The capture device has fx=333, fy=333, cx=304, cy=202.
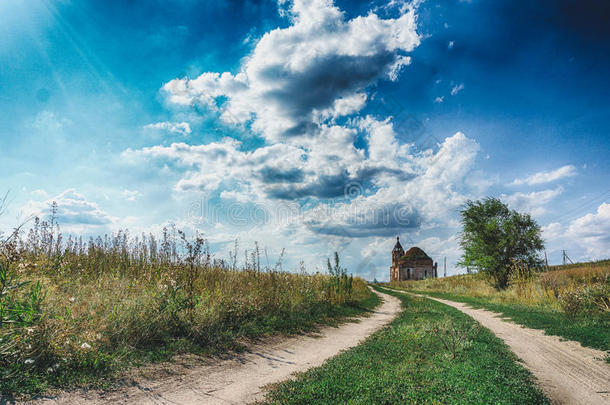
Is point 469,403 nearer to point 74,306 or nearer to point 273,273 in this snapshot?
point 74,306

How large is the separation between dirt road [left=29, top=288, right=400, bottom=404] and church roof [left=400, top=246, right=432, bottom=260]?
56.7 metres

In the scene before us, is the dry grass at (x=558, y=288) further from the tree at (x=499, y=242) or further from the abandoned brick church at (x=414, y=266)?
the abandoned brick church at (x=414, y=266)

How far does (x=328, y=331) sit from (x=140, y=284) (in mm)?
6026

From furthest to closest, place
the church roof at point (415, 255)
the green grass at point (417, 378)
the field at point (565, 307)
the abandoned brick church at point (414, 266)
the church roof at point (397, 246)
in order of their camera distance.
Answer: the church roof at point (397, 246)
the church roof at point (415, 255)
the abandoned brick church at point (414, 266)
the field at point (565, 307)
the green grass at point (417, 378)

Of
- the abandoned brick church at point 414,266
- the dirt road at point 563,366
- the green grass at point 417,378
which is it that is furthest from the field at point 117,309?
the abandoned brick church at point 414,266

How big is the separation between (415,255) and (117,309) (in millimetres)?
61443

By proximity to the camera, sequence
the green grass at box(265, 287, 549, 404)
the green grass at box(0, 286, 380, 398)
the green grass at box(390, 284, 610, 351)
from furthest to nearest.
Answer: the green grass at box(390, 284, 610, 351)
the green grass at box(265, 287, 549, 404)
the green grass at box(0, 286, 380, 398)

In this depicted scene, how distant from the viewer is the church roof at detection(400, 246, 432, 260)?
61.9 metres

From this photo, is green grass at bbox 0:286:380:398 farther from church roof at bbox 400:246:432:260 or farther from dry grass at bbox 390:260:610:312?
church roof at bbox 400:246:432:260

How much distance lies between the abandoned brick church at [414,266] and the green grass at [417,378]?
2196 inches

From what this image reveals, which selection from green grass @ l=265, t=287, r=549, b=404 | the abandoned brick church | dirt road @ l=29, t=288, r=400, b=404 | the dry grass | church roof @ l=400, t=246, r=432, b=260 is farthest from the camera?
church roof @ l=400, t=246, r=432, b=260

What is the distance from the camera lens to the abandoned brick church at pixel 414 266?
200 ft

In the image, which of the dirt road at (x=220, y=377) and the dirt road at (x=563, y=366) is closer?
the dirt road at (x=220, y=377)

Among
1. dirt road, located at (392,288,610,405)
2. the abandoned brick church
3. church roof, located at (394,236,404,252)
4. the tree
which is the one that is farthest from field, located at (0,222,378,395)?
church roof, located at (394,236,404,252)
